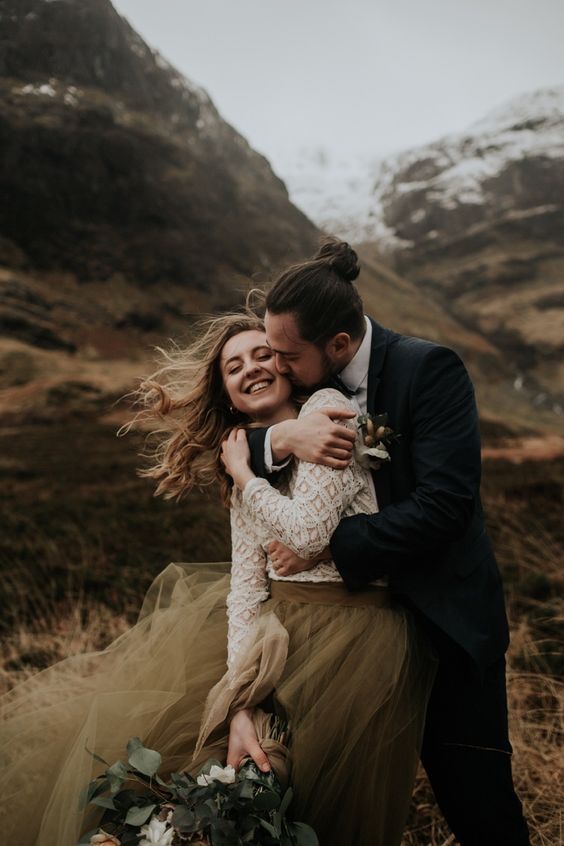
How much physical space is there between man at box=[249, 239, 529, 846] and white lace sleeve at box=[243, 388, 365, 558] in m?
0.04

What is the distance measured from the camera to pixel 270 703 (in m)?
1.71

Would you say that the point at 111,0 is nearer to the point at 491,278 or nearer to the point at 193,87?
the point at 193,87

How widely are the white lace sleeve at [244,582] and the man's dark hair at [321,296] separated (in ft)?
2.00

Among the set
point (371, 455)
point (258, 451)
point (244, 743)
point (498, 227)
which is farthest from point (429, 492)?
point (498, 227)

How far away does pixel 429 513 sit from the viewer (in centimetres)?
159

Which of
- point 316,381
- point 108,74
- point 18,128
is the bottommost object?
point 316,381

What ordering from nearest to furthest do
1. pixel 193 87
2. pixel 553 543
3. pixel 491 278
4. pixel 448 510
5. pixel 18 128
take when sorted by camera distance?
pixel 448 510 < pixel 553 543 < pixel 18 128 < pixel 193 87 < pixel 491 278

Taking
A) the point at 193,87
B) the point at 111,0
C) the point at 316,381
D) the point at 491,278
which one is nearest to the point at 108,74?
the point at 111,0

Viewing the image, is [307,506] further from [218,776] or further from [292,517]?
[218,776]

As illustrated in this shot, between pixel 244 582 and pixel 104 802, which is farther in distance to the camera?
pixel 244 582

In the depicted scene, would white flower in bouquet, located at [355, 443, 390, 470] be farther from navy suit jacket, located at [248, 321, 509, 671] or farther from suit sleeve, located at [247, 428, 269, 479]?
suit sleeve, located at [247, 428, 269, 479]

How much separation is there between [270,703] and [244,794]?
33 centimetres

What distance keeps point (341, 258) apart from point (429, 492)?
0.70 m

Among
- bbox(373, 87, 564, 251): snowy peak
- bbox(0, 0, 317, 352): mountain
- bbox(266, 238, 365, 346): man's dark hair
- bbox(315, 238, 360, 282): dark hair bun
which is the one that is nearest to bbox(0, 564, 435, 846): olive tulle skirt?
bbox(266, 238, 365, 346): man's dark hair
